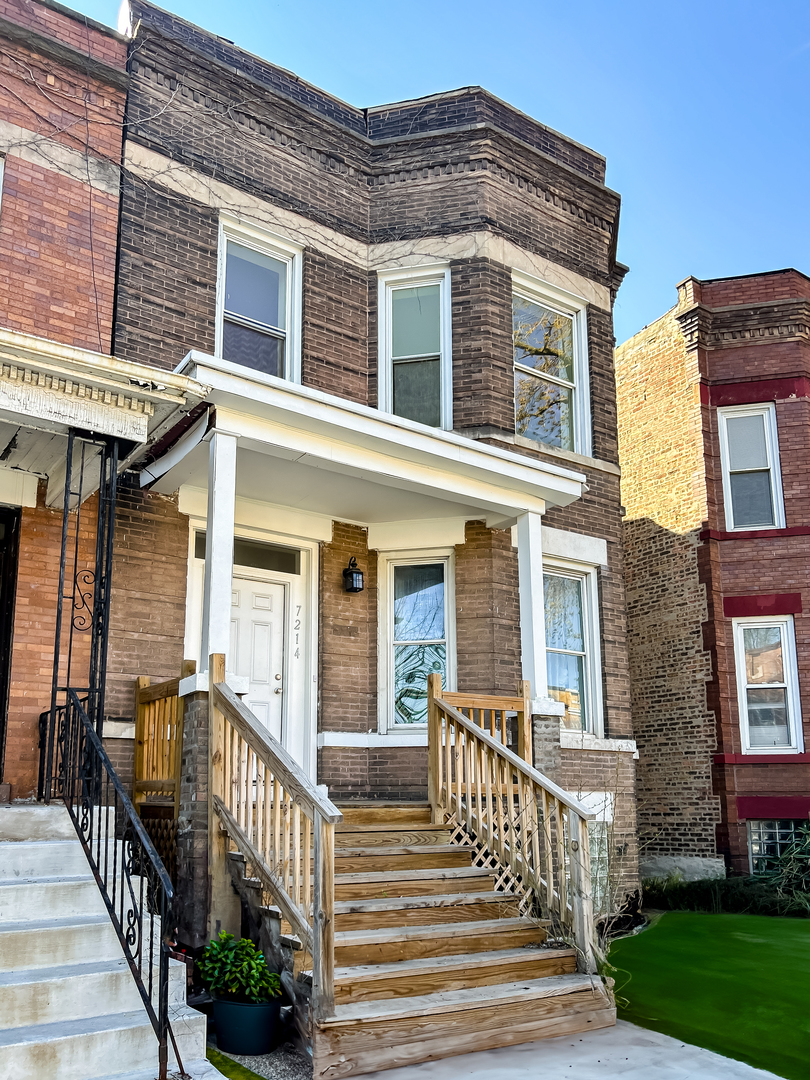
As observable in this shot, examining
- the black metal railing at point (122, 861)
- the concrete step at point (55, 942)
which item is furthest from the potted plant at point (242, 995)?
the concrete step at point (55, 942)

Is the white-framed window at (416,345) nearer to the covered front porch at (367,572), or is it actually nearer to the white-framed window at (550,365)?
the white-framed window at (550,365)

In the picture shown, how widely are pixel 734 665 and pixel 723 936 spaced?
503cm

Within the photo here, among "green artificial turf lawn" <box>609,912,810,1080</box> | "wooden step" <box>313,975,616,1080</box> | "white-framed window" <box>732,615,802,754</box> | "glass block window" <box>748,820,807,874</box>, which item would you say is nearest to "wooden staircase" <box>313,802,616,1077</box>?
"wooden step" <box>313,975,616,1080</box>

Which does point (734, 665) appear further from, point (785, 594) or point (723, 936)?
point (723, 936)

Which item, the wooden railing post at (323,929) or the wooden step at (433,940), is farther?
the wooden step at (433,940)

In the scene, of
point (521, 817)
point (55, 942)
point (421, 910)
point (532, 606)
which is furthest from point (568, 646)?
point (55, 942)

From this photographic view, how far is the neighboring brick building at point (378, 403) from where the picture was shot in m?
8.57

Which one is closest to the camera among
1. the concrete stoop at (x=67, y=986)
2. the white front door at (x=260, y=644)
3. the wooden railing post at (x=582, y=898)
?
the concrete stoop at (x=67, y=986)

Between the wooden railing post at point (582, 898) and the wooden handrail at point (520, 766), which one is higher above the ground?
the wooden handrail at point (520, 766)

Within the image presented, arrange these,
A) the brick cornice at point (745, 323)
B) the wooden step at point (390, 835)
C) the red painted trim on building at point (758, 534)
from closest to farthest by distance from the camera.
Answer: the wooden step at point (390, 835) → the red painted trim on building at point (758, 534) → the brick cornice at point (745, 323)

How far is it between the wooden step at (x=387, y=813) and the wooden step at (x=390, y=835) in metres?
0.10

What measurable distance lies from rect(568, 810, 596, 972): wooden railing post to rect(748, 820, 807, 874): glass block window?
7.42 meters

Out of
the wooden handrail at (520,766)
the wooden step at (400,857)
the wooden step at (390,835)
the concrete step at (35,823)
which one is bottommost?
the wooden step at (400,857)

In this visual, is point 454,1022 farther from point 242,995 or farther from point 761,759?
point 761,759
